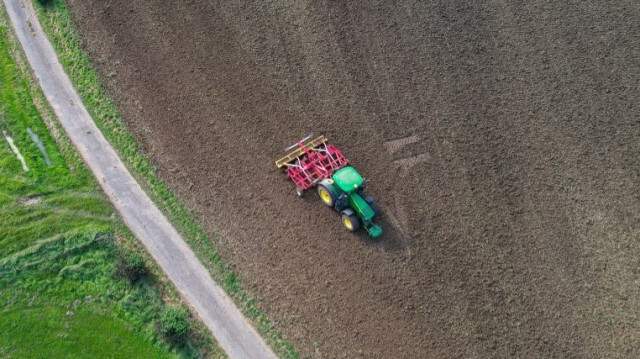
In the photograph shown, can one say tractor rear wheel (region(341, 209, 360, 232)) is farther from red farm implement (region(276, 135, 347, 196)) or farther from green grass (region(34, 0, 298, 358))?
green grass (region(34, 0, 298, 358))

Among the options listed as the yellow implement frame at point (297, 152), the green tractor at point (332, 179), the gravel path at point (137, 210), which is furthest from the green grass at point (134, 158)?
the green tractor at point (332, 179)

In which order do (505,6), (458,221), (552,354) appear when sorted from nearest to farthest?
(552,354) < (458,221) < (505,6)

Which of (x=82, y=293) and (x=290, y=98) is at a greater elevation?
(x=290, y=98)

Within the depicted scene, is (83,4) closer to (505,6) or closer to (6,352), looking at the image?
(6,352)

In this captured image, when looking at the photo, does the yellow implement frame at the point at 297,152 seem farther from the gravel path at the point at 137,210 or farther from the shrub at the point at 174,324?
the shrub at the point at 174,324

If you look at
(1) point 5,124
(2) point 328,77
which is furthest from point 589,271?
(1) point 5,124

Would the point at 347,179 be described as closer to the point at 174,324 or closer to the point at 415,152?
the point at 415,152

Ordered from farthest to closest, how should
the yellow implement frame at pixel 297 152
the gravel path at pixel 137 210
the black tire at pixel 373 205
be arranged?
the yellow implement frame at pixel 297 152 → the black tire at pixel 373 205 → the gravel path at pixel 137 210
